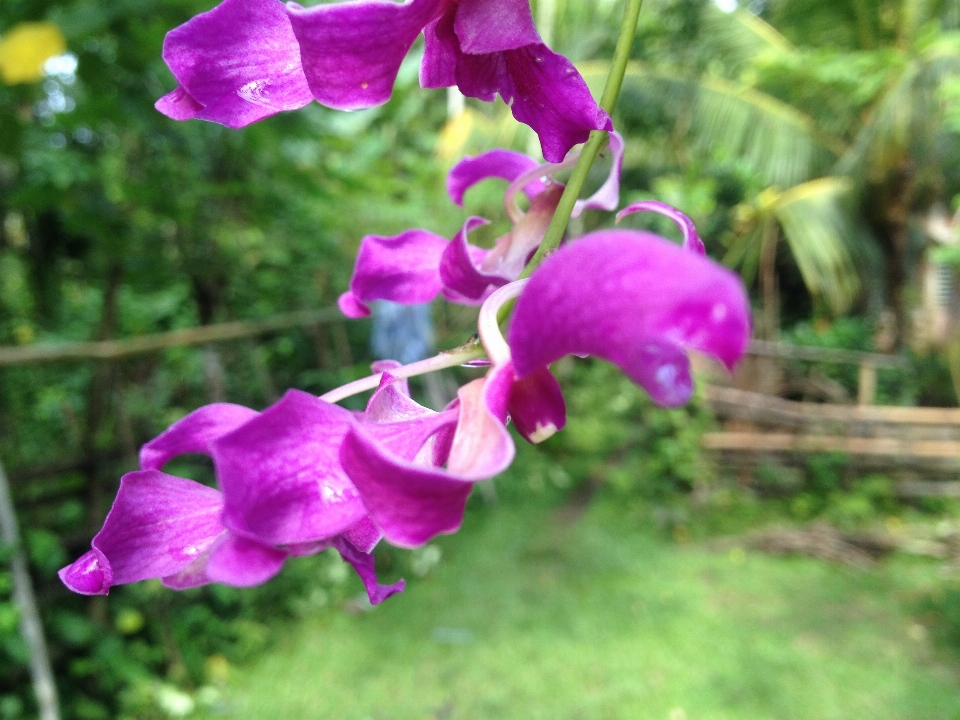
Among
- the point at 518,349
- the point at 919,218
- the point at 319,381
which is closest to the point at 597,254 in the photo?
the point at 518,349

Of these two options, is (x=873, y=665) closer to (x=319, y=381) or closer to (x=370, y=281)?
(x=319, y=381)

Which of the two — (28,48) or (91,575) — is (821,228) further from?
(91,575)

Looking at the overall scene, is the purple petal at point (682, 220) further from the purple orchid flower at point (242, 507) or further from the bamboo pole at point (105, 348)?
the bamboo pole at point (105, 348)

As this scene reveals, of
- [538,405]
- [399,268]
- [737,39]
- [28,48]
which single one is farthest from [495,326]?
[737,39]

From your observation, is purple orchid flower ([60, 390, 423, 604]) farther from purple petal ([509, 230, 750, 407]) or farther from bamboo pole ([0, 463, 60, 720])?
bamboo pole ([0, 463, 60, 720])

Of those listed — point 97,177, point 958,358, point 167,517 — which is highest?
point 167,517

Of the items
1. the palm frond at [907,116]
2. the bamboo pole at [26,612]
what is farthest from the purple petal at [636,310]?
the palm frond at [907,116]
